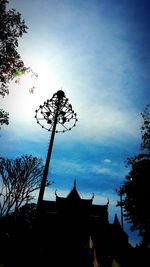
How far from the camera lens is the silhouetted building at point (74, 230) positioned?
2680cm

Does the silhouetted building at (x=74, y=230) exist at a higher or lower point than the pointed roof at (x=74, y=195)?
lower

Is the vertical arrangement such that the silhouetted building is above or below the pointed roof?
below

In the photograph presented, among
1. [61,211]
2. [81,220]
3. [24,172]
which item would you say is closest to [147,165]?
[81,220]

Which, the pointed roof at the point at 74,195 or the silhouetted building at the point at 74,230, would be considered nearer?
the silhouetted building at the point at 74,230

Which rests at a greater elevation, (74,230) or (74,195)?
(74,195)

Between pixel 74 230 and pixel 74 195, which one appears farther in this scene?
pixel 74 195

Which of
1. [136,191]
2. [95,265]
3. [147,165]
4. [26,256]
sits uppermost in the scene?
[147,165]

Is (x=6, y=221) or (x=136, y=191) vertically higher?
(x=136, y=191)

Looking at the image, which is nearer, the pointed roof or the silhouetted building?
the silhouetted building

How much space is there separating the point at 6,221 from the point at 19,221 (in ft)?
7.14

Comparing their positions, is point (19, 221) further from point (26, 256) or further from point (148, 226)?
point (26, 256)

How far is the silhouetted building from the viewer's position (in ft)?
87.9

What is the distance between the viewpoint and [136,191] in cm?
3111

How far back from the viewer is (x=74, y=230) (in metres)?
28.5
